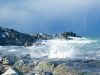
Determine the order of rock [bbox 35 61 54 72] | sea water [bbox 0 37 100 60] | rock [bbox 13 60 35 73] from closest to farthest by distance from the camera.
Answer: rock [bbox 35 61 54 72]
rock [bbox 13 60 35 73]
sea water [bbox 0 37 100 60]

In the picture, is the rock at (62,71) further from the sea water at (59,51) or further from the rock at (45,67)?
the sea water at (59,51)

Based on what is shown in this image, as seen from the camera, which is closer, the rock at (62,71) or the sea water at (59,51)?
the rock at (62,71)

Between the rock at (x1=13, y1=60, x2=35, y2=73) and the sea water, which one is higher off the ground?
the sea water

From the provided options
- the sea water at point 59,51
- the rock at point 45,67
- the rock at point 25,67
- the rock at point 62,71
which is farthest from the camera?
the sea water at point 59,51

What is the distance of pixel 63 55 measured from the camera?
30.4 metres

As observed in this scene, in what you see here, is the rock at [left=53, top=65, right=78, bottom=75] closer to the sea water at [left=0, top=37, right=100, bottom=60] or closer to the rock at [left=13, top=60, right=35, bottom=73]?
the rock at [left=13, top=60, right=35, bottom=73]

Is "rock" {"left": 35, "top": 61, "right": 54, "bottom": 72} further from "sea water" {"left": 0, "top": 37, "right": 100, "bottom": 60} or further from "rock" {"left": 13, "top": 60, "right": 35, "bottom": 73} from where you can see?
"sea water" {"left": 0, "top": 37, "right": 100, "bottom": 60}

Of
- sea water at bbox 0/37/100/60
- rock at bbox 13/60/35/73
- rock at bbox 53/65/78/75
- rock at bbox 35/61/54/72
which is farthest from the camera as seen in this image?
sea water at bbox 0/37/100/60

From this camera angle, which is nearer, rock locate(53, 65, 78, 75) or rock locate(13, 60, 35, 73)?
rock locate(53, 65, 78, 75)

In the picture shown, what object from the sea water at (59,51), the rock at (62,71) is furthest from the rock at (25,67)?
the sea water at (59,51)

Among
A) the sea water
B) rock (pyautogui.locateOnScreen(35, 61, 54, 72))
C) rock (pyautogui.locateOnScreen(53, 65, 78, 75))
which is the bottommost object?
rock (pyautogui.locateOnScreen(53, 65, 78, 75))

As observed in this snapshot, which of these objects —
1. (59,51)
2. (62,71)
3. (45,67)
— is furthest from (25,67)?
(59,51)

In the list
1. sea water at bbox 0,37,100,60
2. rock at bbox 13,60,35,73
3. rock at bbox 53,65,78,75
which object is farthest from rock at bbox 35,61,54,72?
sea water at bbox 0,37,100,60

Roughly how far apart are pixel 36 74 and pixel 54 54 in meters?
13.8
